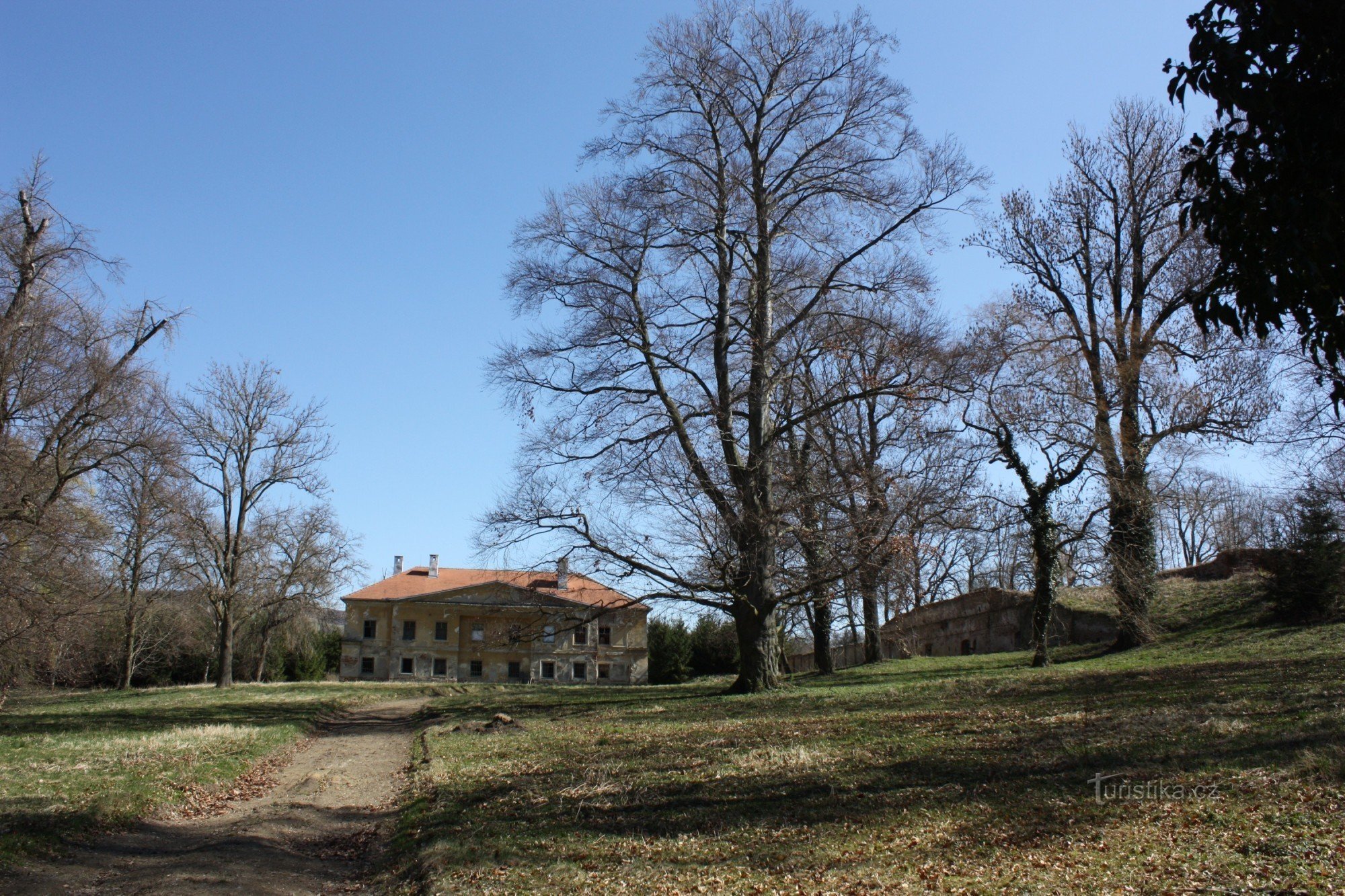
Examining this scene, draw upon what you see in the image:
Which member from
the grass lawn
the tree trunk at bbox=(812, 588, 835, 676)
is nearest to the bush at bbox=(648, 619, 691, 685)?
the tree trunk at bbox=(812, 588, 835, 676)

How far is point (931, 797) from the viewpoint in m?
7.99

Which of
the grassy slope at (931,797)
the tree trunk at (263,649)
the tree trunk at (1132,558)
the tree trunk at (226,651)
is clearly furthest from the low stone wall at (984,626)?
the tree trunk at (263,649)

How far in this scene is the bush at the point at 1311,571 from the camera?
752 inches

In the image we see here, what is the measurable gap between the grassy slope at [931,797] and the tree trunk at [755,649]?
5062mm

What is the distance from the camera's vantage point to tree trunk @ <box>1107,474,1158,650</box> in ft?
66.3

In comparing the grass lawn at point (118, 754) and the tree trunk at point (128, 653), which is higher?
the tree trunk at point (128, 653)

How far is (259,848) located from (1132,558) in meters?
20.0

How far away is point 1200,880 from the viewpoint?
5.50m

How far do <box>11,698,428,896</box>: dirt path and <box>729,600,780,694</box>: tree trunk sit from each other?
29.6 ft

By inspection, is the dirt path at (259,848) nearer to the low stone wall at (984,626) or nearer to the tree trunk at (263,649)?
the low stone wall at (984,626)

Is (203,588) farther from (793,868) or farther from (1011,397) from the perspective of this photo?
(793,868)

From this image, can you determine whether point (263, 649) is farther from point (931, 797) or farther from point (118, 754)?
point (931, 797)

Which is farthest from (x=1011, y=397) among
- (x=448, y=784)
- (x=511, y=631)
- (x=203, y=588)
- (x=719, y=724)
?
(x=203, y=588)
